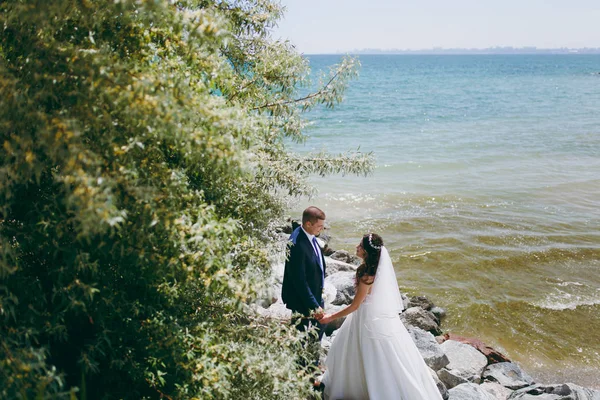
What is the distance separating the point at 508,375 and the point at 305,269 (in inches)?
196

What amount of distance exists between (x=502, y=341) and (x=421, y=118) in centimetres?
3301

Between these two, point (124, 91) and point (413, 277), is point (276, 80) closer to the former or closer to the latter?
point (124, 91)

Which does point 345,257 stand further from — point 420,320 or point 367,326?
point 367,326

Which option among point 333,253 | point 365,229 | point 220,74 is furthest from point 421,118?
point 220,74

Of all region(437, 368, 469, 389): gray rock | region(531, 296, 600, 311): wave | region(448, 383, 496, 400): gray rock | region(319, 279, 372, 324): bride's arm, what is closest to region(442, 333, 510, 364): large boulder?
region(437, 368, 469, 389): gray rock

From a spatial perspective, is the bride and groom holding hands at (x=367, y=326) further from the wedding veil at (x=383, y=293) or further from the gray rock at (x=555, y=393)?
the gray rock at (x=555, y=393)

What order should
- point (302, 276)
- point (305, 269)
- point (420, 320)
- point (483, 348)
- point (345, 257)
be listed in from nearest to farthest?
point (302, 276) → point (305, 269) → point (483, 348) → point (420, 320) → point (345, 257)

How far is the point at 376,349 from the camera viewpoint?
673cm

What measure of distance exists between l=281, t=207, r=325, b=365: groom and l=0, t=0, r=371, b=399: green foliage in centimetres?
137

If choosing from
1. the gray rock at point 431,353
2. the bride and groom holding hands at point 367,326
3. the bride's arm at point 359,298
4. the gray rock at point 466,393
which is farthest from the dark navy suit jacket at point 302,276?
the gray rock at point 431,353

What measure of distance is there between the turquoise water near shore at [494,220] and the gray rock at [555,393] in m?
1.33

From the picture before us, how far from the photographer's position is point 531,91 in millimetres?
65750

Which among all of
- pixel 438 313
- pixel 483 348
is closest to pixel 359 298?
pixel 483 348

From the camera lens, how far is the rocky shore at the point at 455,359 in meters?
7.89
